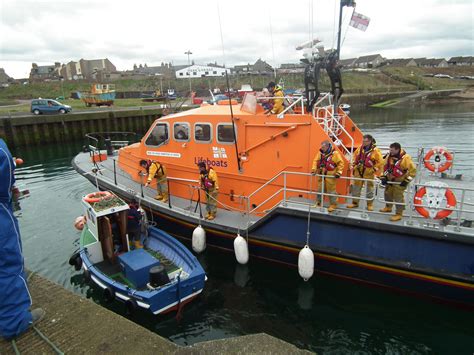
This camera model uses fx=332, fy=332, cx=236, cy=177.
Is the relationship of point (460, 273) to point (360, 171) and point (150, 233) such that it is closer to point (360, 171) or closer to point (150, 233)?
point (360, 171)

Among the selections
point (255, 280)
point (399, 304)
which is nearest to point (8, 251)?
point (255, 280)

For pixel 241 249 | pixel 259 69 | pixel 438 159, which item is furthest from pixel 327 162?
pixel 259 69

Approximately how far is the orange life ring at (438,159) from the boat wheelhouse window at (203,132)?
189 inches

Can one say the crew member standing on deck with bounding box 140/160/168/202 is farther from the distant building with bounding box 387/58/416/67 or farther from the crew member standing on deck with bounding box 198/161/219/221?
the distant building with bounding box 387/58/416/67

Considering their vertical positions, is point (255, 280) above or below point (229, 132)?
below

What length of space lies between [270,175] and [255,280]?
2.08 metres

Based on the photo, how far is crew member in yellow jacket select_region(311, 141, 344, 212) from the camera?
225 inches

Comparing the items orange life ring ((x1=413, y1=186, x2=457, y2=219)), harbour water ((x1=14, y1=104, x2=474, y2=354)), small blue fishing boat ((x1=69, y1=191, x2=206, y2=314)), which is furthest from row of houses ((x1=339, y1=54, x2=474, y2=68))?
small blue fishing boat ((x1=69, y1=191, x2=206, y2=314))

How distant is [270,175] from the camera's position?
6652 millimetres

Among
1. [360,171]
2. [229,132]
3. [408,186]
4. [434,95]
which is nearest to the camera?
[408,186]

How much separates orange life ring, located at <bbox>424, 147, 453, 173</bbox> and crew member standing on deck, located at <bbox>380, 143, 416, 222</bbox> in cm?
221

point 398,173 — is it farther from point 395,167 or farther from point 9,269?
point 9,269

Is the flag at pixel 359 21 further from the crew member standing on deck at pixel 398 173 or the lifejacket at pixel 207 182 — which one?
the lifejacket at pixel 207 182

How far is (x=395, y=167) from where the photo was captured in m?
5.52
